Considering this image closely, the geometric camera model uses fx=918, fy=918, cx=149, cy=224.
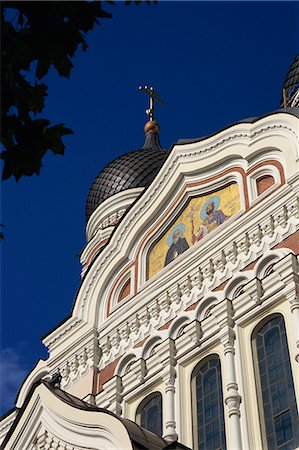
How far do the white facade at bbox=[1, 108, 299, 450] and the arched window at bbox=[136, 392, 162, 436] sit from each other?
7 centimetres

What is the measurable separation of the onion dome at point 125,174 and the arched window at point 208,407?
340 inches

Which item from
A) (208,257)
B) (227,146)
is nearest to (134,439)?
(208,257)

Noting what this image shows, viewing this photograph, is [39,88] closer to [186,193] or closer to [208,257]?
[208,257]

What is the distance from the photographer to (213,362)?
11.7m

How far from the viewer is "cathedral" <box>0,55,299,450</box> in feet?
34.5

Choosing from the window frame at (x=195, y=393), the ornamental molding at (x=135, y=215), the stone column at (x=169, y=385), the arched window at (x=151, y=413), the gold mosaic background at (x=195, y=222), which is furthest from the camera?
the ornamental molding at (x=135, y=215)

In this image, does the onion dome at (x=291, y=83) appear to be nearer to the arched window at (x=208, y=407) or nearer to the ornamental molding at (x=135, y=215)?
the ornamental molding at (x=135, y=215)

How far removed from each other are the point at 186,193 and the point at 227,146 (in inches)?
38.2

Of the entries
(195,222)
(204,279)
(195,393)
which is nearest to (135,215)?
(195,222)

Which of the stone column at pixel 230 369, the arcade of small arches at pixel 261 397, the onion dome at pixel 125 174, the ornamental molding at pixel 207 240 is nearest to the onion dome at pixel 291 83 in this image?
the onion dome at pixel 125 174

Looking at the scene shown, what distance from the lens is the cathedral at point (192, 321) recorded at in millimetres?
10523

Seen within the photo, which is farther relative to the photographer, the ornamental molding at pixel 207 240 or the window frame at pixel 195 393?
the ornamental molding at pixel 207 240

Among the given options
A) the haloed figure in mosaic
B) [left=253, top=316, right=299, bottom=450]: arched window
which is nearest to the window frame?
[left=253, top=316, right=299, bottom=450]: arched window

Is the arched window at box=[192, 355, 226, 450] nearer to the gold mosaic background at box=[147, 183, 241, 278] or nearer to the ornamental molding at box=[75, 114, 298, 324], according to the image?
the gold mosaic background at box=[147, 183, 241, 278]
